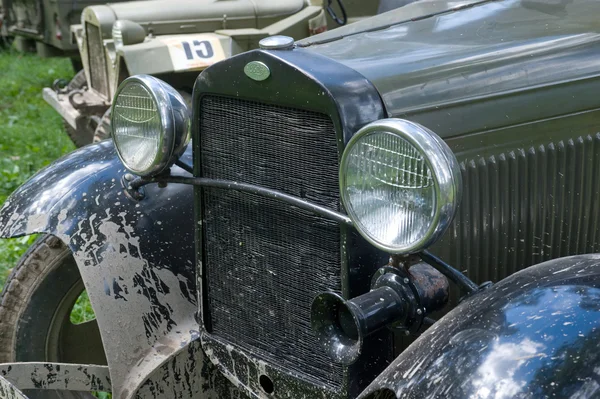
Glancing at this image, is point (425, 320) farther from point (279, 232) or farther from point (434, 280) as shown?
point (279, 232)

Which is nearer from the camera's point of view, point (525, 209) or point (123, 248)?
point (525, 209)

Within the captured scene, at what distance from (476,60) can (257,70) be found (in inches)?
23.0

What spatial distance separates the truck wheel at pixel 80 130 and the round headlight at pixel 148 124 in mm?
4874

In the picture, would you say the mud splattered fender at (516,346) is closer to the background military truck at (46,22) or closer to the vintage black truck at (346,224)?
the vintage black truck at (346,224)

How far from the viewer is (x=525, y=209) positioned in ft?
7.48

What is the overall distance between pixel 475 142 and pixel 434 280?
45cm

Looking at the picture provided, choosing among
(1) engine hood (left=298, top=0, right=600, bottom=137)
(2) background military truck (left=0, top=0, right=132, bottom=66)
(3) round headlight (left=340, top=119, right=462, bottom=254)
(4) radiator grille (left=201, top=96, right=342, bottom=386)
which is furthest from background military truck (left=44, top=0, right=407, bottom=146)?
(3) round headlight (left=340, top=119, right=462, bottom=254)

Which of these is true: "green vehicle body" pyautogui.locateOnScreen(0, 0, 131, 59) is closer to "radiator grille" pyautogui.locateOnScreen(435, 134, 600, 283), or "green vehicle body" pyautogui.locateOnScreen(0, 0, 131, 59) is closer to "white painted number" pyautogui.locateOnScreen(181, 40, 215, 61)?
"white painted number" pyautogui.locateOnScreen(181, 40, 215, 61)

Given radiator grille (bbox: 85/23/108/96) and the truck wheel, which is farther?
radiator grille (bbox: 85/23/108/96)

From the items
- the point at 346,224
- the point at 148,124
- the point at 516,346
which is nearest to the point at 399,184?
the point at 346,224

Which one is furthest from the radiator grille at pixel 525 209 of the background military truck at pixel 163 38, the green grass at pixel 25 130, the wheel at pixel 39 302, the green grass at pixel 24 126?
the background military truck at pixel 163 38

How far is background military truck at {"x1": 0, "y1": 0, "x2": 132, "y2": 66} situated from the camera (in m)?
9.85

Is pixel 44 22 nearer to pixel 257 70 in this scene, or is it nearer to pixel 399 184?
pixel 257 70

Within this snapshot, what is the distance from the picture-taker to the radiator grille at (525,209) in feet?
7.23
